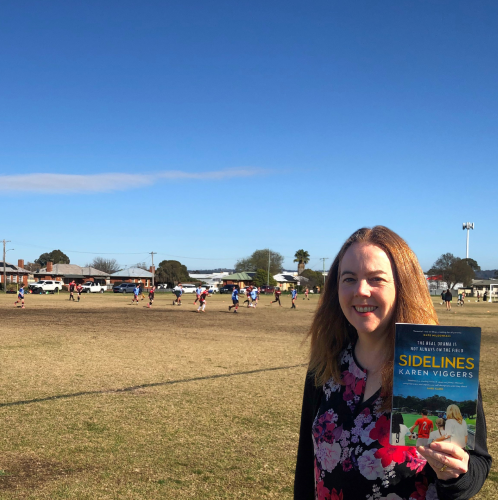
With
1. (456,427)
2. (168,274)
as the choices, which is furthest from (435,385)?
(168,274)

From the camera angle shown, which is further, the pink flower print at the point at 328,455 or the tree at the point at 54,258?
the tree at the point at 54,258

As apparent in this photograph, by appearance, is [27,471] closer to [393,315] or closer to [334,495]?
[334,495]

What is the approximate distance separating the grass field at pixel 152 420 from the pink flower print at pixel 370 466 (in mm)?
3053

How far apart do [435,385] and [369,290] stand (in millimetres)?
489

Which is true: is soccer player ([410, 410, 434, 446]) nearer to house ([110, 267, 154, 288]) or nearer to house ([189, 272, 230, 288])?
house ([189, 272, 230, 288])

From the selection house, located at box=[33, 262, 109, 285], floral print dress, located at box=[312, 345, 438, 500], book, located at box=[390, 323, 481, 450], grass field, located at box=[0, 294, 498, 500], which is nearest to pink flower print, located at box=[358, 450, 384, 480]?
floral print dress, located at box=[312, 345, 438, 500]

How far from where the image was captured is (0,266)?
10094cm

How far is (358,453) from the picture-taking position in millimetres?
2117

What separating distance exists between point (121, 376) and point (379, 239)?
29.4 feet

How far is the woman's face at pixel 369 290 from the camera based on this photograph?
2.12m

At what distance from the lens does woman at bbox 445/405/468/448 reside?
170cm

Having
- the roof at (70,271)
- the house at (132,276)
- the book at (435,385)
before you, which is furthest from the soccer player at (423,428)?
the roof at (70,271)

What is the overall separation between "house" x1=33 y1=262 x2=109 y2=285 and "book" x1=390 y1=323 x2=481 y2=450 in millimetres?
107659

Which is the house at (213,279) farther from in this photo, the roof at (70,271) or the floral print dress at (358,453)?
the floral print dress at (358,453)
